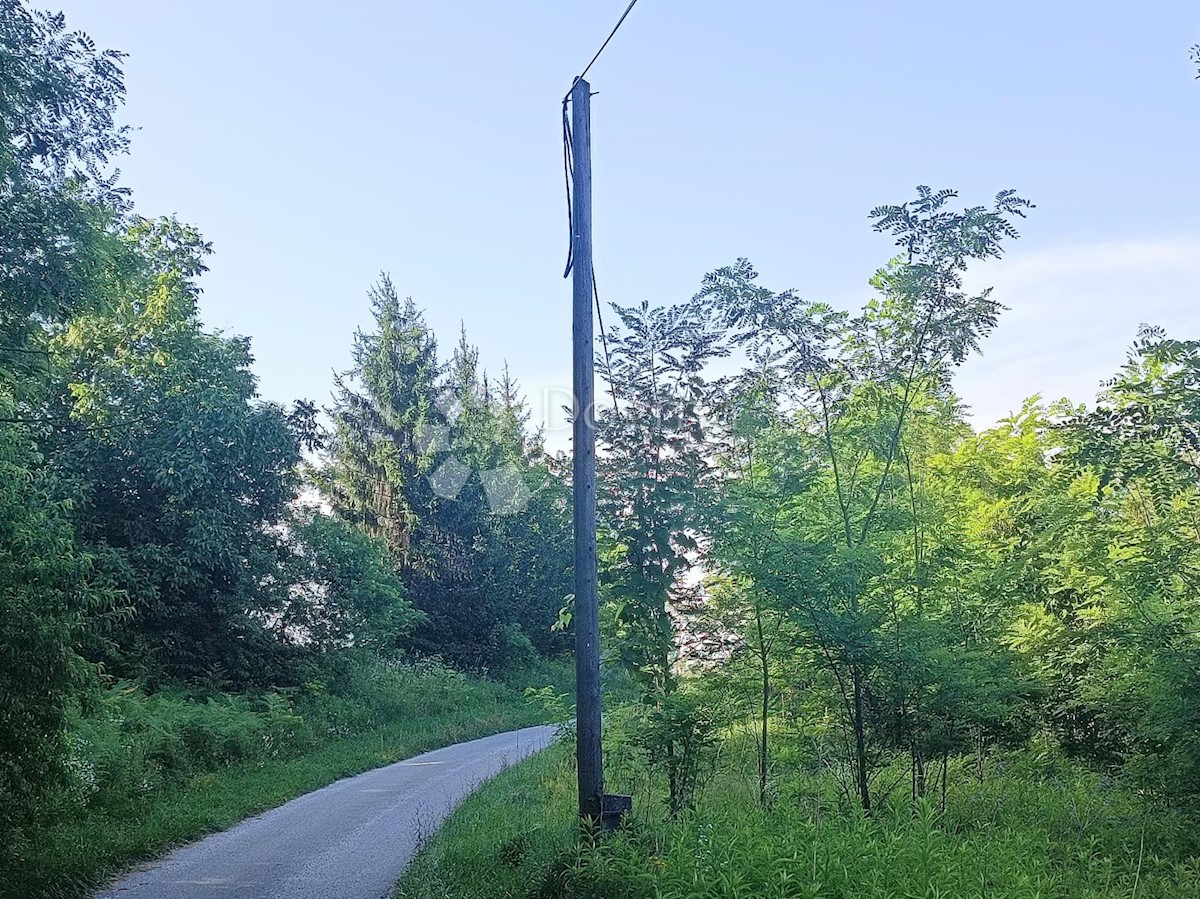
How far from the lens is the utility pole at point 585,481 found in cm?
687

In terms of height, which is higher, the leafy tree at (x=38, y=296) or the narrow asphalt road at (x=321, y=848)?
the leafy tree at (x=38, y=296)

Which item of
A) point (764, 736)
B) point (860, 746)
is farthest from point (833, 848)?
point (764, 736)

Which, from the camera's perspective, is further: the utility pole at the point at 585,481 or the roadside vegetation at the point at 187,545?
the roadside vegetation at the point at 187,545

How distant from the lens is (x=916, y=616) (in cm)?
813

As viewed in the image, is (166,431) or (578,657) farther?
(166,431)

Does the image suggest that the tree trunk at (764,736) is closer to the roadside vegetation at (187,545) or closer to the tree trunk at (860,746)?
the tree trunk at (860,746)

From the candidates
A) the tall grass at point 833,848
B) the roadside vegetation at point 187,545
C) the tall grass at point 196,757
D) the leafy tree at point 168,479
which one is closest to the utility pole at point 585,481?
the tall grass at point 833,848

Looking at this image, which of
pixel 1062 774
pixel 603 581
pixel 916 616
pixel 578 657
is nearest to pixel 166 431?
pixel 603 581

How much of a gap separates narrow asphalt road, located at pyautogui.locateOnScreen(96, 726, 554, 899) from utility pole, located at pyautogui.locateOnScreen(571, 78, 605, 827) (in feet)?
7.28

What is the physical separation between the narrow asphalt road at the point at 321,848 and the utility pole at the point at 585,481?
222cm

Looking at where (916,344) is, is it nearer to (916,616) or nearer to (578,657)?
(916,616)

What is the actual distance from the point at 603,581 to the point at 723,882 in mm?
3543

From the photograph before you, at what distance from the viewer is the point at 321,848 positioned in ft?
30.1

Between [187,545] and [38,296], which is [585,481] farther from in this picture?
[187,545]
